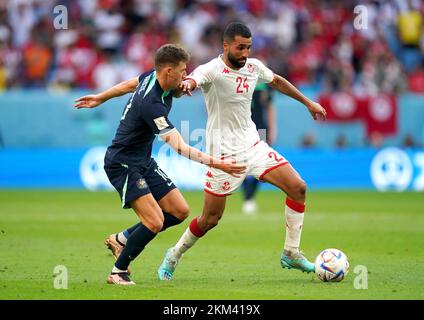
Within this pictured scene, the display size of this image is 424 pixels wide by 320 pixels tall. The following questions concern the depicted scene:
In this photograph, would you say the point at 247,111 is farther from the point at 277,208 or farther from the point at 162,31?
the point at 162,31

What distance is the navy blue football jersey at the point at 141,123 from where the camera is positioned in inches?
364

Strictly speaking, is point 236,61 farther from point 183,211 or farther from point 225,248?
point 225,248

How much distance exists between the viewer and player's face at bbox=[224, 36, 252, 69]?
10.1 meters

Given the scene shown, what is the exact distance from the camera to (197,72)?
9984 millimetres

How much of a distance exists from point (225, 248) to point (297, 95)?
329 centimetres

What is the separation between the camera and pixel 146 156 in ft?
32.0

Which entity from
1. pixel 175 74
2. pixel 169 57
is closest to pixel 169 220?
pixel 175 74

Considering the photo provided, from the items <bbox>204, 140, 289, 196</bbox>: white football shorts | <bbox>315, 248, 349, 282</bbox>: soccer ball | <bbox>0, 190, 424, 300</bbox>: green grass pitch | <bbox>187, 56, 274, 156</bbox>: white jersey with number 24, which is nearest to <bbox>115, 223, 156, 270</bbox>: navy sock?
<bbox>0, 190, 424, 300</bbox>: green grass pitch

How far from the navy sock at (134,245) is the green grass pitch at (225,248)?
279mm

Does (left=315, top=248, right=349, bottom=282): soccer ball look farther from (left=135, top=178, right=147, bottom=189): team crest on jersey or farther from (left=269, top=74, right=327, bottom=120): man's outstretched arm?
(left=135, top=178, right=147, bottom=189): team crest on jersey

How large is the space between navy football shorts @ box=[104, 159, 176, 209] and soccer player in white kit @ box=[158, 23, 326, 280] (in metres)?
0.61
